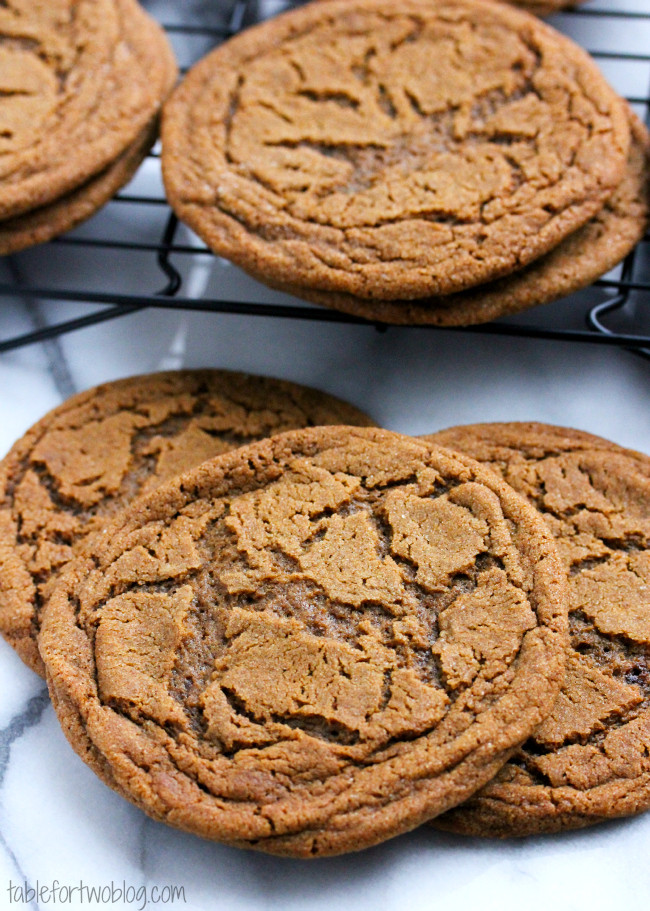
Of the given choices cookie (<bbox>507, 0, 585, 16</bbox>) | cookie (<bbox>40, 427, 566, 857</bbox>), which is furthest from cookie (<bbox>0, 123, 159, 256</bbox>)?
cookie (<bbox>507, 0, 585, 16</bbox>)

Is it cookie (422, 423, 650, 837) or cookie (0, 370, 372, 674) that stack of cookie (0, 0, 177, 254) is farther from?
cookie (422, 423, 650, 837)

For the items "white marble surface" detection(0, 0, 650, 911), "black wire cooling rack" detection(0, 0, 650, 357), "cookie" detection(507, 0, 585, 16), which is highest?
"cookie" detection(507, 0, 585, 16)

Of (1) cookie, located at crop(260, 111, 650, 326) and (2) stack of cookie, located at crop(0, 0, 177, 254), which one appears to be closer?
(1) cookie, located at crop(260, 111, 650, 326)

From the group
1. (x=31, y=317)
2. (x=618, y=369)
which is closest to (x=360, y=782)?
(x=618, y=369)

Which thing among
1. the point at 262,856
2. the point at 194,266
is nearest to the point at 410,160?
the point at 194,266

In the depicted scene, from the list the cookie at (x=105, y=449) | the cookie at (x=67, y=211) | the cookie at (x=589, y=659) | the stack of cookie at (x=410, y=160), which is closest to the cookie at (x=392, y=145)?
the stack of cookie at (x=410, y=160)
